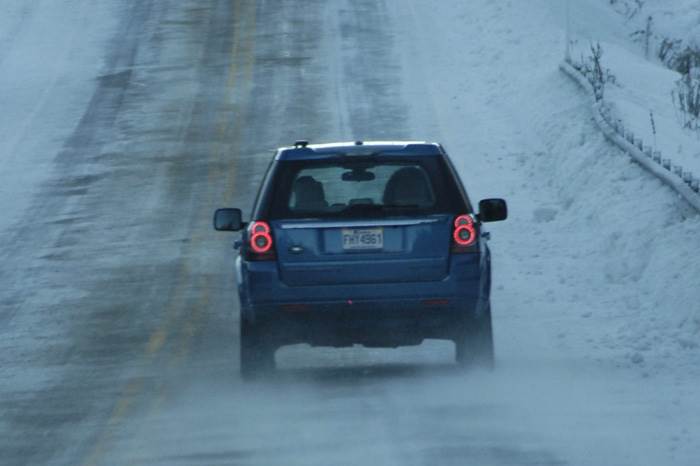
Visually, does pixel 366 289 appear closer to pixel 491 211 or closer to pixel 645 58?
pixel 491 211

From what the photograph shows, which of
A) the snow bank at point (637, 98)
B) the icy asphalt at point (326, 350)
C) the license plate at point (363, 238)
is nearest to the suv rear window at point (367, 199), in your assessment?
the license plate at point (363, 238)

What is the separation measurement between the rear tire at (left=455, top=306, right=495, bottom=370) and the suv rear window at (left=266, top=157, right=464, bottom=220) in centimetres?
81

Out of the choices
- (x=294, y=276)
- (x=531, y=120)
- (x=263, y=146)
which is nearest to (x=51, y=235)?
(x=263, y=146)

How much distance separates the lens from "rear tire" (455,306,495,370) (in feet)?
39.7

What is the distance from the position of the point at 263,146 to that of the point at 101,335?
35.8ft

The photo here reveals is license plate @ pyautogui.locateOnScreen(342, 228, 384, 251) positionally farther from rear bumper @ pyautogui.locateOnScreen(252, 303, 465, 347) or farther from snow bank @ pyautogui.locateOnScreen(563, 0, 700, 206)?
snow bank @ pyautogui.locateOnScreen(563, 0, 700, 206)

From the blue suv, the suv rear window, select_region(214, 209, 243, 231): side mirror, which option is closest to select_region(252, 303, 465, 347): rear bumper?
the blue suv

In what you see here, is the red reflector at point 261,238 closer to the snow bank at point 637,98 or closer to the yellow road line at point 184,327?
the yellow road line at point 184,327

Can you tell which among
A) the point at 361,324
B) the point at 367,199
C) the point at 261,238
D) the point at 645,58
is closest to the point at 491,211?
the point at 367,199

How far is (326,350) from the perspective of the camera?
13938mm

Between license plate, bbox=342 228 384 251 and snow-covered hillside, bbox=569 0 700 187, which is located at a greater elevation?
license plate, bbox=342 228 384 251

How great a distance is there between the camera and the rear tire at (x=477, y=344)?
1211 cm

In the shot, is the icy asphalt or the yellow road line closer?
the icy asphalt

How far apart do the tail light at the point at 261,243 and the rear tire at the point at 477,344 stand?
1441mm
